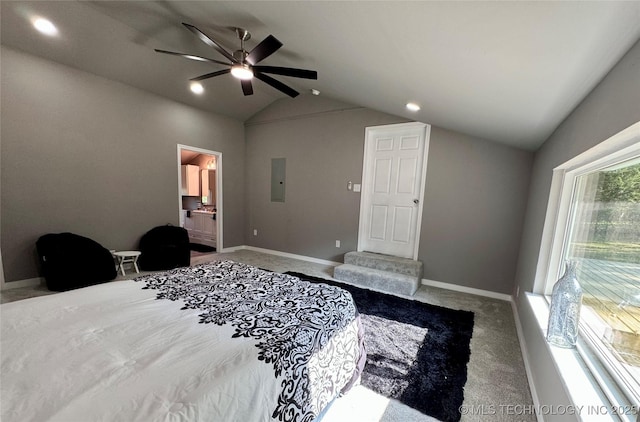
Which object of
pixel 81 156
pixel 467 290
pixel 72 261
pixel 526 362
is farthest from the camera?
pixel 467 290

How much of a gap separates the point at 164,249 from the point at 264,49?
3316mm

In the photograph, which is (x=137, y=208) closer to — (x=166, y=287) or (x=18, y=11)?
(x=18, y=11)

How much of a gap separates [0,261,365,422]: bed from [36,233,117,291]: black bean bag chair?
2061mm

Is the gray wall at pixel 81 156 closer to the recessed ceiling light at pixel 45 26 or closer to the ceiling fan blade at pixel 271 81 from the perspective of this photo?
the recessed ceiling light at pixel 45 26

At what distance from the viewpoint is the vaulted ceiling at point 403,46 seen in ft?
3.46

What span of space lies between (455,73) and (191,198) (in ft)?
19.7

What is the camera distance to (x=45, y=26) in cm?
262

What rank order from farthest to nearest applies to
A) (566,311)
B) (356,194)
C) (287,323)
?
1. (356,194)
2. (566,311)
3. (287,323)

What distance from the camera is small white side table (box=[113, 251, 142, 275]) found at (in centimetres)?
352

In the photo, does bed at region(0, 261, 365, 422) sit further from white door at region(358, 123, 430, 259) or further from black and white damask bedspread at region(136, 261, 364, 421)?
white door at region(358, 123, 430, 259)

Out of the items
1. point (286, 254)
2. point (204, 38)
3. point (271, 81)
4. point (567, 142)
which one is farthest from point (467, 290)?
point (204, 38)

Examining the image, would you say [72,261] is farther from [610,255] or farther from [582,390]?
[610,255]

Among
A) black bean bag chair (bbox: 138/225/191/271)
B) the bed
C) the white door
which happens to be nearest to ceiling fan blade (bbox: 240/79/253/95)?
the white door

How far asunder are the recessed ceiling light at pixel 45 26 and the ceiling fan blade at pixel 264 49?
226 centimetres
